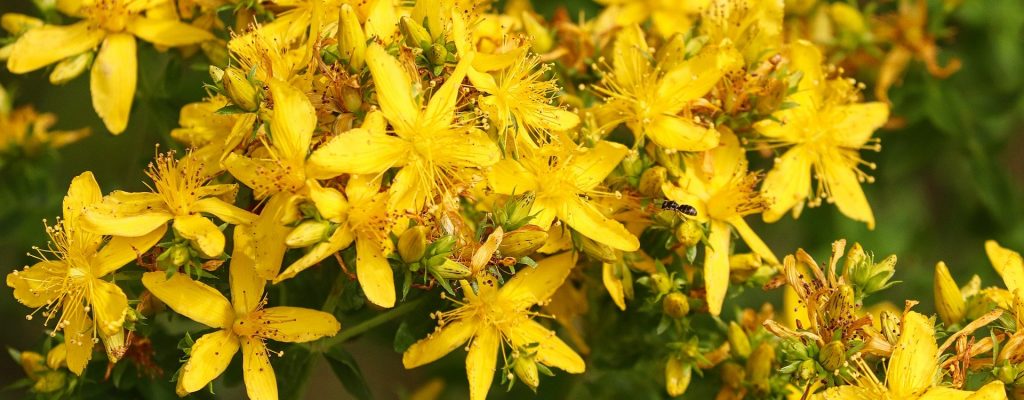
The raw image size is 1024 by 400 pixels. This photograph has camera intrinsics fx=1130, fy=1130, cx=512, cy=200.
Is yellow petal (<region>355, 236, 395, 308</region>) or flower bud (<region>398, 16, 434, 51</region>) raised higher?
flower bud (<region>398, 16, 434, 51</region>)

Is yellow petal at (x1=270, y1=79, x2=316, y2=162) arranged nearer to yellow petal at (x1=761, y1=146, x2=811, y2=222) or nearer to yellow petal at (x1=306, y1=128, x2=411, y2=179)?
yellow petal at (x1=306, y1=128, x2=411, y2=179)

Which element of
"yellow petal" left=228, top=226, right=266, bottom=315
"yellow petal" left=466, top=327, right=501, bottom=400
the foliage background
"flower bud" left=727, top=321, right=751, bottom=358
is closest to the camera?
"yellow petal" left=228, top=226, right=266, bottom=315

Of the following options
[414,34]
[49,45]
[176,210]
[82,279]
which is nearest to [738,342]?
[414,34]

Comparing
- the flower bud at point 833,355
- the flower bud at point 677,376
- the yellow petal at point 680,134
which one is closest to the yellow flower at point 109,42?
the yellow petal at point 680,134

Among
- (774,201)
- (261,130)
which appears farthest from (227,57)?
(774,201)

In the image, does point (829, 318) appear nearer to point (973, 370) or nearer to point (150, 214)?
point (973, 370)

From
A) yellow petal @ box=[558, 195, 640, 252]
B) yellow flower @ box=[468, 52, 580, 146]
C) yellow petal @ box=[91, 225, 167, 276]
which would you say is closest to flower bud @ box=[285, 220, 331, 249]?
yellow petal @ box=[91, 225, 167, 276]
